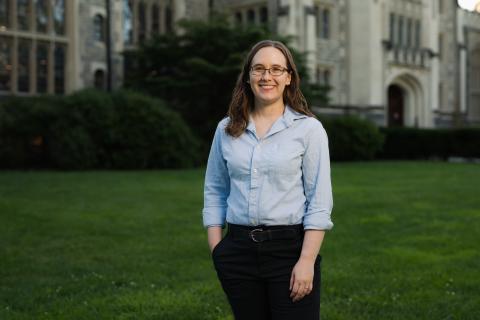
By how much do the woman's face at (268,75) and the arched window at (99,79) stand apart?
22.0 metres

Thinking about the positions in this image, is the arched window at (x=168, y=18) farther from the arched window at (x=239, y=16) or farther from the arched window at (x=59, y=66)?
the arched window at (x=59, y=66)

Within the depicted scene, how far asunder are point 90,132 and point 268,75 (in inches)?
621

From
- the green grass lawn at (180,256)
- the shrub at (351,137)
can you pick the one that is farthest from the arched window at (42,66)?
the green grass lawn at (180,256)

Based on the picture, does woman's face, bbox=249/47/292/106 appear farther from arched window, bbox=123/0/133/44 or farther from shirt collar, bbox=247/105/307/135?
arched window, bbox=123/0/133/44

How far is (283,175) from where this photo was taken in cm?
282

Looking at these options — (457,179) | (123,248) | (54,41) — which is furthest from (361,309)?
(54,41)

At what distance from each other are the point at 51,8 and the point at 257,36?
24.2 ft

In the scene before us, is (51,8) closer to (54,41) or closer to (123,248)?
(54,41)

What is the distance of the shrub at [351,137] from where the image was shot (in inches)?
985

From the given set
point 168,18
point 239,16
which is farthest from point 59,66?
point 239,16

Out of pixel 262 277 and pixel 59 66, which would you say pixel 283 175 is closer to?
pixel 262 277

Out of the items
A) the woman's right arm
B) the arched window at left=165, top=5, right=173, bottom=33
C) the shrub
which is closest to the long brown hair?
the woman's right arm

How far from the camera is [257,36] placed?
21.5 meters

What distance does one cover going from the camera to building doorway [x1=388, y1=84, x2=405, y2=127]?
112 ft
